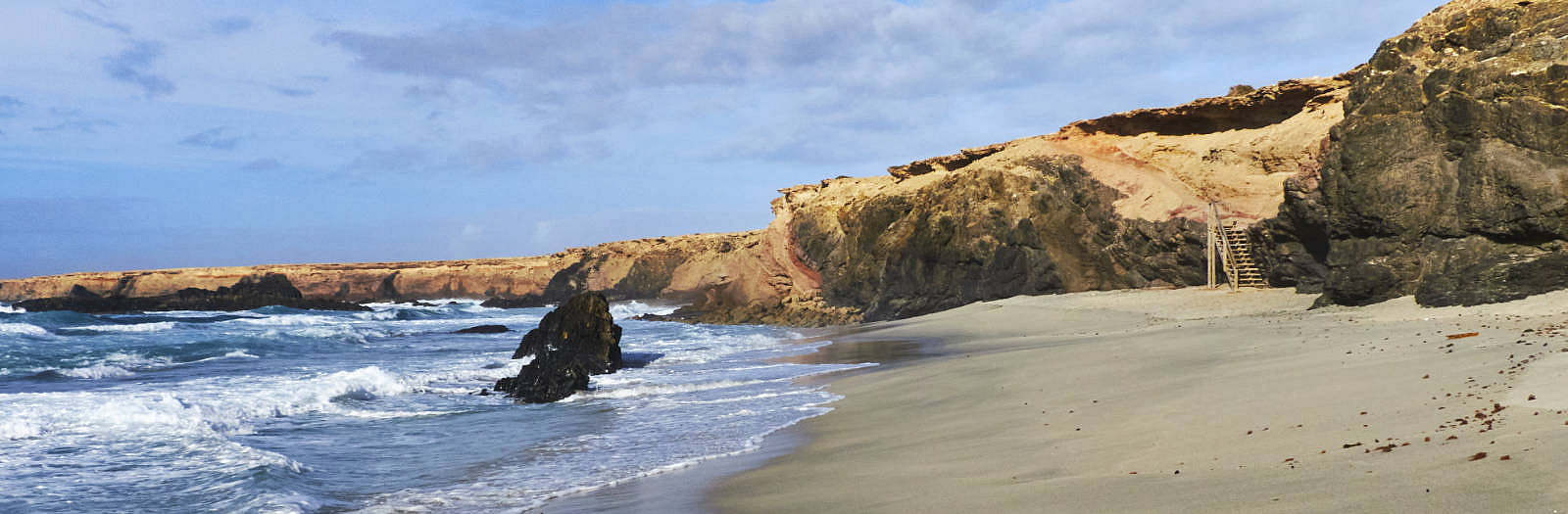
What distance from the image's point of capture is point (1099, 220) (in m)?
32.4

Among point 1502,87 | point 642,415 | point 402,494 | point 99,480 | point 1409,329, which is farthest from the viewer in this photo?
point 1502,87

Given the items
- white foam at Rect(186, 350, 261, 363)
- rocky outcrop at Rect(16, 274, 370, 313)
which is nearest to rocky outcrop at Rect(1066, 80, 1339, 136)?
white foam at Rect(186, 350, 261, 363)

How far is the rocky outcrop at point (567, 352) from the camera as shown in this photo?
49.4 feet

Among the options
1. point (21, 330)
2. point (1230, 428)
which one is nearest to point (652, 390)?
point (1230, 428)

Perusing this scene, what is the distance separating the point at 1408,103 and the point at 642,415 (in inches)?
526

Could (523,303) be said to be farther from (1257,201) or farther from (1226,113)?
(1257,201)

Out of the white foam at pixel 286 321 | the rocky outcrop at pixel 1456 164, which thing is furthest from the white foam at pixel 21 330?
the rocky outcrop at pixel 1456 164

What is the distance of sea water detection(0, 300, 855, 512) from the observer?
7.82 m

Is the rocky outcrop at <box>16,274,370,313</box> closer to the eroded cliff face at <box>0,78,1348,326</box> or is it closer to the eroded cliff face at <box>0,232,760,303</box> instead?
the eroded cliff face at <box>0,232,760,303</box>

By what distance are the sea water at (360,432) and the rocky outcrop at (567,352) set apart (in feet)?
1.42

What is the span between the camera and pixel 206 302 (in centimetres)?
6581

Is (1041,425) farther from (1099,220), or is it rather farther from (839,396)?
(1099,220)

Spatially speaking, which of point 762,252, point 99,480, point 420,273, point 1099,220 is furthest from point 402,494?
point 420,273

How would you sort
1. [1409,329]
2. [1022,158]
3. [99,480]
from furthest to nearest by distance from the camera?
1. [1022,158]
2. [1409,329]
3. [99,480]
